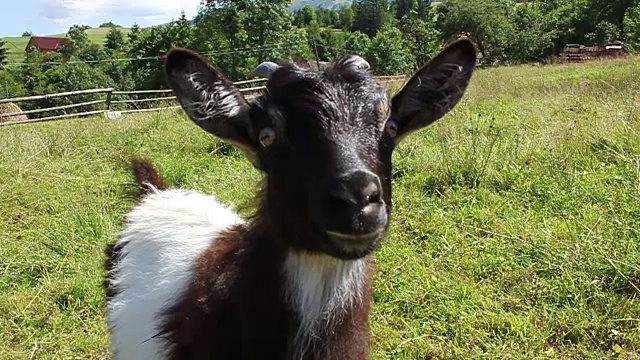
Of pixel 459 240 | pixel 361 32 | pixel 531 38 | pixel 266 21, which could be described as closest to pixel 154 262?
pixel 459 240

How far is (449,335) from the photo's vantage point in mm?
3744

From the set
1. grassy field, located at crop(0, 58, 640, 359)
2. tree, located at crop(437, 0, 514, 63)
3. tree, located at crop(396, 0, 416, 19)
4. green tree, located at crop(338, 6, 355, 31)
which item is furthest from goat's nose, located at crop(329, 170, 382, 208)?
tree, located at crop(396, 0, 416, 19)

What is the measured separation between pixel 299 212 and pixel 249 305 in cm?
52

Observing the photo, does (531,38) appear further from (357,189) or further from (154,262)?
(357,189)

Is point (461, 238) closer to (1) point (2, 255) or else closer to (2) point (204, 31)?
(1) point (2, 255)

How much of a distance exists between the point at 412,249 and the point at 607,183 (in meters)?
2.44

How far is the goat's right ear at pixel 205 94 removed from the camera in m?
2.29

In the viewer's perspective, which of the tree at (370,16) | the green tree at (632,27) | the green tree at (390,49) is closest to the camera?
the green tree at (632,27)

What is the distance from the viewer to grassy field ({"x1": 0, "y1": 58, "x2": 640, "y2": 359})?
145 inches

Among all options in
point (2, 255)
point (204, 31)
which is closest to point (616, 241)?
point (2, 255)

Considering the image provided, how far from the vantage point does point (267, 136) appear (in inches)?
88.6

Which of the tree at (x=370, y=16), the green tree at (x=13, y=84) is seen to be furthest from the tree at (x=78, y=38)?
the tree at (x=370, y=16)

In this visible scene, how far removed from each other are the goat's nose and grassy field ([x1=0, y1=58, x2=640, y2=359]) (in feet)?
6.87

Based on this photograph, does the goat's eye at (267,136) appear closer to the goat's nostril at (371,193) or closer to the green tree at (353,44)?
the goat's nostril at (371,193)
